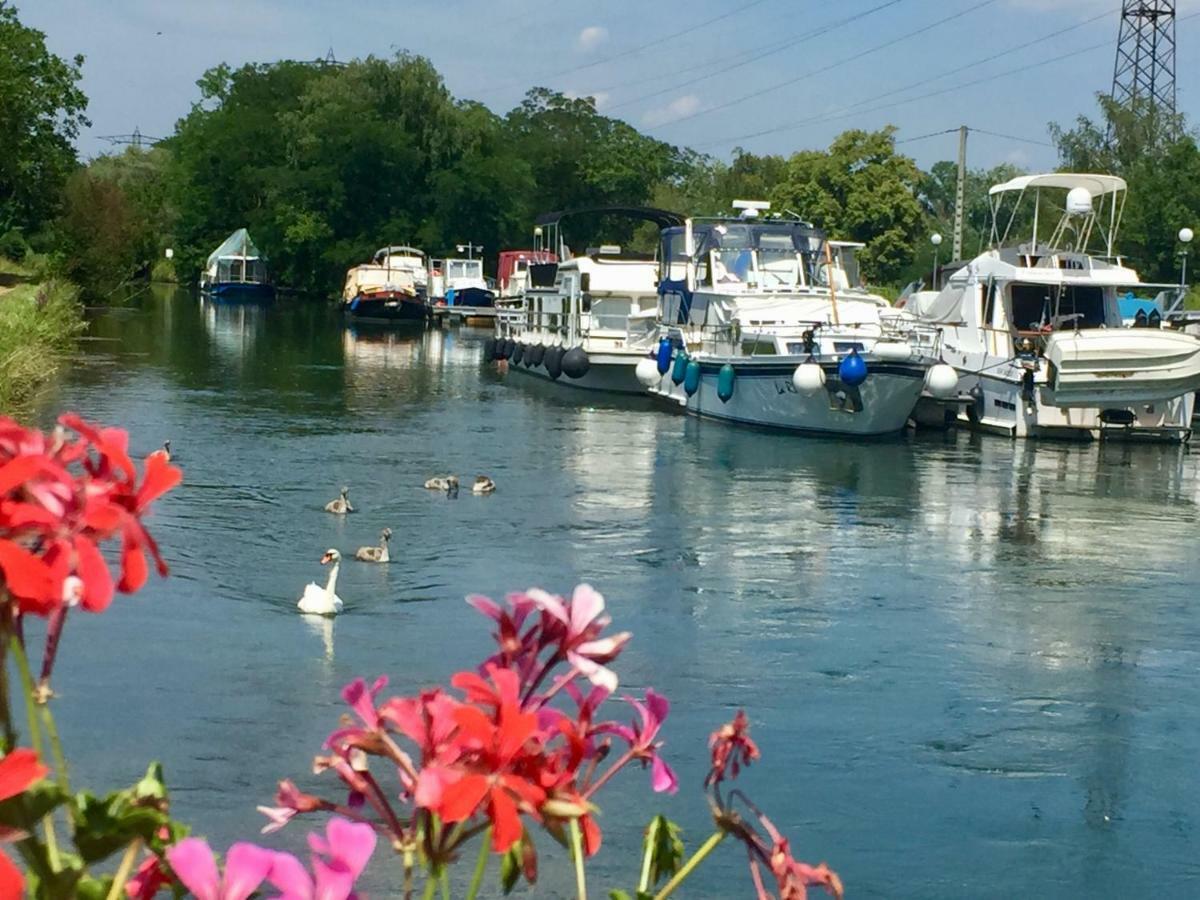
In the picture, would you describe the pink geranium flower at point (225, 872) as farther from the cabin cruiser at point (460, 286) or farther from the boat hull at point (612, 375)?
the cabin cruiser at point (460, 286)

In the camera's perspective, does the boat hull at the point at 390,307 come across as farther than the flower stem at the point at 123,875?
Yes

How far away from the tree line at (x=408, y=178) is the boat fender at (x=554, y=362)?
19.0 metres

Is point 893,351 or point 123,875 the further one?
point 893,351

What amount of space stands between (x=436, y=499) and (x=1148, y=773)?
9799 millimetres

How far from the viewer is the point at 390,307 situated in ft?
203

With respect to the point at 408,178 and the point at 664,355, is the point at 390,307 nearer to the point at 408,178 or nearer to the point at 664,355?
the point at 408,178

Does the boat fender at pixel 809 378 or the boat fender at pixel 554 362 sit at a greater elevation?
the boat fender at pixel 809 378

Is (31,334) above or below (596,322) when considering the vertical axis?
below

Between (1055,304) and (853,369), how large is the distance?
4.61 metres

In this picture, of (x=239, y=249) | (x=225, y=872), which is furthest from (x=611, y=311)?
(x=239, y=249)

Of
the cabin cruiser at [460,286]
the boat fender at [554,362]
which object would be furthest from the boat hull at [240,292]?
the boat fender at [554,362]

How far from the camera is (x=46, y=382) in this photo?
27.8 meters

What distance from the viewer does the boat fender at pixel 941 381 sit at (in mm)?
25109

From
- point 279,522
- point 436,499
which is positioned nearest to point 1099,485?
point 436,499
